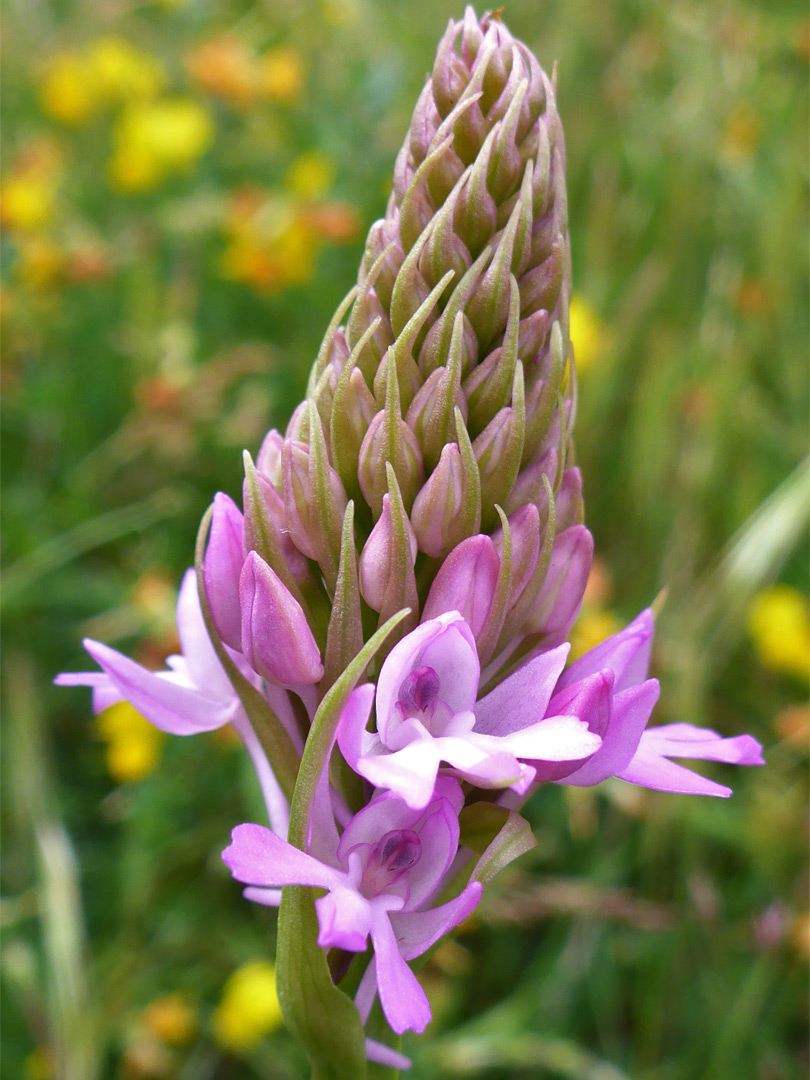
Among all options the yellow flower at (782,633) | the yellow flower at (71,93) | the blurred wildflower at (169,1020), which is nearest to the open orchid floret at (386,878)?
the blurred wildflower at (169,1020)

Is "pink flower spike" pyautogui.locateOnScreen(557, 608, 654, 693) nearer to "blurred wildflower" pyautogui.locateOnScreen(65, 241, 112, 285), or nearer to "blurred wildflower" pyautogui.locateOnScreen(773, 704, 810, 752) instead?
"blurred wildflower" pyautogui.locateOnScreen(773, 704, 810, 752)

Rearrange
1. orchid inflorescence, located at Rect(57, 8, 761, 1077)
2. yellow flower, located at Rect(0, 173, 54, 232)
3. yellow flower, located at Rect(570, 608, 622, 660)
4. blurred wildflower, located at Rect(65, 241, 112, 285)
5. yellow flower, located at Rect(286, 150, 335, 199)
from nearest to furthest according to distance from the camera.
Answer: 1. orchid inflorescence, located at Rect(57, 8, 761, 1077)
2. yellow flower, located at Rect(570, 608, 622, 660)
3. blurred wildflower, located at Rect(65, 241, 112, 285)
4. yellow flower, located at Rect(0, 173, 54, 232)
5. yellow flower, located at Rect(286, 150, 335, 199)

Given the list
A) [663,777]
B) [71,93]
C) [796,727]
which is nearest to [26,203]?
[71,93]

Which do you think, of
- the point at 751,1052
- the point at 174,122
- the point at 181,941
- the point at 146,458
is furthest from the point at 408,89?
the point at 751,1052

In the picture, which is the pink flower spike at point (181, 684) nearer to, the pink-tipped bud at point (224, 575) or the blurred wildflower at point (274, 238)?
the pink-tipped bud at point (224, 575)

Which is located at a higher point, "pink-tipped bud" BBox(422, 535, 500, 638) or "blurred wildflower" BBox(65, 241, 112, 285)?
"blurred wildflower" BBox(65, 241, 112, 285)

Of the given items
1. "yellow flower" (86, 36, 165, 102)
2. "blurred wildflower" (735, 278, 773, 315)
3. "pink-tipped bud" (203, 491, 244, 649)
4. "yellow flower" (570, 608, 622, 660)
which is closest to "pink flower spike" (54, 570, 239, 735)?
"pink-tipped bud" (203, 491, 244, 649)

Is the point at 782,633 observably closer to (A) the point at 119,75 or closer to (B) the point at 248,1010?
(B) the point at 248,1010
